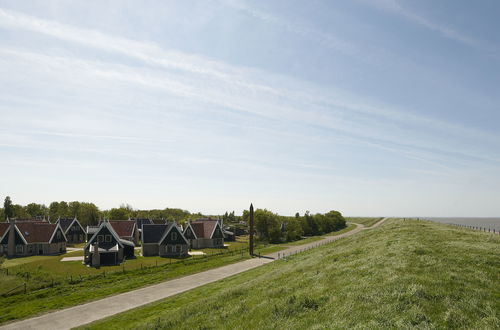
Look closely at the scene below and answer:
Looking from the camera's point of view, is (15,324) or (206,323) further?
(15,324)

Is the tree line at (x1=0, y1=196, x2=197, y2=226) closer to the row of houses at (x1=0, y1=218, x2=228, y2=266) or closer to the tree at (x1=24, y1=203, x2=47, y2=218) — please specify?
the tree at (x1=24, y1=203, x2=47, y2=218)

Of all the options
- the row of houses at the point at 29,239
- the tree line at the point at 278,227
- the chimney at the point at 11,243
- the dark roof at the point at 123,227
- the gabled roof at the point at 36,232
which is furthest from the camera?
the tree line at the point at 278,227

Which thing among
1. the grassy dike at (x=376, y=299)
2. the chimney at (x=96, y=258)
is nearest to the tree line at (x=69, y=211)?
the chimney at (x=96, y=258)

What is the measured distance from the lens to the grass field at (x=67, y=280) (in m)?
30.3

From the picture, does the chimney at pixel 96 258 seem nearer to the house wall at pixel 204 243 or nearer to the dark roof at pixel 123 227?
the dark roof at pixel 123 227

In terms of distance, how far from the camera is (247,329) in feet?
50.5

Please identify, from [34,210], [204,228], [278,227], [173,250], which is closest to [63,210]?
[34,210]

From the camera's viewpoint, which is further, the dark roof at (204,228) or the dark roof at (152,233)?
the dark roof at (204,228)

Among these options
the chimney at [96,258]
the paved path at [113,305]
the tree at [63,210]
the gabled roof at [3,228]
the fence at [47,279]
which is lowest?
the paved path at [113,305]

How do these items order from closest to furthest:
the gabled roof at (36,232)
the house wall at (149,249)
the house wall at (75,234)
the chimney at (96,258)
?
the chimney at (96,258) < the gabled roof at (36,232) < the house wall at (149,249) < the house wall at (75,234)

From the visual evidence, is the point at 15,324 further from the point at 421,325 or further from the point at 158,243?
the point at 158,243

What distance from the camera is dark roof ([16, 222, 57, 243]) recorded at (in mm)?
63000

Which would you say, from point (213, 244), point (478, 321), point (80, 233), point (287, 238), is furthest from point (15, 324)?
point (287, 238)

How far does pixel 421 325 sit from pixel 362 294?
13.7ft
